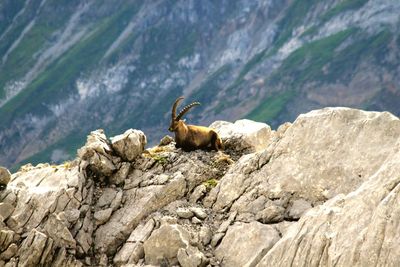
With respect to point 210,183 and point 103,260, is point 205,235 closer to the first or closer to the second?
point 210,183

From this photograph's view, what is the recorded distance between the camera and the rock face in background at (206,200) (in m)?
26.9

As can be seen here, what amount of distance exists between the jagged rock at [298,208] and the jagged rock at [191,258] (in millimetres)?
3986

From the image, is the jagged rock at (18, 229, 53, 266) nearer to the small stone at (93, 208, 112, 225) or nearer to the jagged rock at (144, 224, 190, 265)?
the small stone at (93, 208, 112, 225)

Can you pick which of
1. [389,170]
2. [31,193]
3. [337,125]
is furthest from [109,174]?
[389,170]

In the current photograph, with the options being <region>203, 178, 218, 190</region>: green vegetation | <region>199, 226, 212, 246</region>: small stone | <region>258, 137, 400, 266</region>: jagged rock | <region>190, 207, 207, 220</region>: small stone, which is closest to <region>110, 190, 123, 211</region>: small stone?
<region>190, 207, 207, 220</region>: small stone

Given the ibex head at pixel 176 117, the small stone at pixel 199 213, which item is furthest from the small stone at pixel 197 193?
the ibex head at pixel 176 117

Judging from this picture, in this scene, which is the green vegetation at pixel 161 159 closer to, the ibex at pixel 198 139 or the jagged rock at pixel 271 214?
the ibex at pixel 198 139

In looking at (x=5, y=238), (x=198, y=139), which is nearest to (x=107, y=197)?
(x=5, y=238)

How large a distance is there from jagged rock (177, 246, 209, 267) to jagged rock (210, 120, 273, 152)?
988 cm

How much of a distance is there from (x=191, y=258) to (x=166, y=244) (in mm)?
1554

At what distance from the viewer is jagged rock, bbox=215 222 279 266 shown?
28.0m

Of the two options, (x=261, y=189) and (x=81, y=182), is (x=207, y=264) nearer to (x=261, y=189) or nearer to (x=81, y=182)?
(x=261, y=189)

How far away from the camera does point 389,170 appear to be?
25.4m

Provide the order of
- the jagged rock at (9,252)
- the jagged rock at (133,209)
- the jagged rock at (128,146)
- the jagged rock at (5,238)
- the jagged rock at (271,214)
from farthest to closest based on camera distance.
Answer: the jagged rock at (128,146) → the jagged rock at (133,209) → the jagged rock at (5,238) → the jagged rock at (9,252) → the jagged rock at (271,214)
